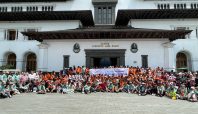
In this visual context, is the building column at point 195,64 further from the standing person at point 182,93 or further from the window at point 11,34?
the window at point 11,34

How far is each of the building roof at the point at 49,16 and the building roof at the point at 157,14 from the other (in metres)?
4.69

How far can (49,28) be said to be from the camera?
124ft

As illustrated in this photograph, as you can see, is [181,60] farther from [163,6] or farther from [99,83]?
[99,83]

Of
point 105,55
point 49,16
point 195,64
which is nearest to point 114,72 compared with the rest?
point 105,55

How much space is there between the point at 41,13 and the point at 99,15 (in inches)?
333

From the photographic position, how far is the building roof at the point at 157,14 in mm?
34906

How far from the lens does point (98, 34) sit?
3061cm

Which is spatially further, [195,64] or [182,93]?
[195,64]

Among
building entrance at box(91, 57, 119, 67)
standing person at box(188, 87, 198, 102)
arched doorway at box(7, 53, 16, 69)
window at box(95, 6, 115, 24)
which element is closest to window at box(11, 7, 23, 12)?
arched doorway at box(7, 53, 16, 69)

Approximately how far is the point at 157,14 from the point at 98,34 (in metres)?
10.0

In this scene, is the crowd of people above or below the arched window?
below

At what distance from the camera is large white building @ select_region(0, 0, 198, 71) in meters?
31.2

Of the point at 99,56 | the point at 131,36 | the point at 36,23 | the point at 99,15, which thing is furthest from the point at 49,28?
the point at 131,36

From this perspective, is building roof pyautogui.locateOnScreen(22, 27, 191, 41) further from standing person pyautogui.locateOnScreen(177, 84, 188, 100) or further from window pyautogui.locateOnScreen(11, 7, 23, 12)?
standing person pyautogui.locateOnScreen(177, 84, 188, 100)
